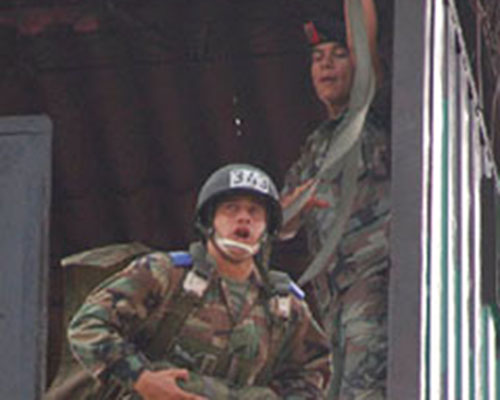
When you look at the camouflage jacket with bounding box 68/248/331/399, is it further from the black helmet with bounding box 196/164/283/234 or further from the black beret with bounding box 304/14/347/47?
the black beret with bounding box 304/14/347/47

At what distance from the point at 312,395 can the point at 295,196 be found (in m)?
1.79

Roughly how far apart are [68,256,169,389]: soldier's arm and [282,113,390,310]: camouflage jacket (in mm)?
1369

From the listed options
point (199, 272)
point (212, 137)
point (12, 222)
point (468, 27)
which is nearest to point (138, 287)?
point (199, 272)

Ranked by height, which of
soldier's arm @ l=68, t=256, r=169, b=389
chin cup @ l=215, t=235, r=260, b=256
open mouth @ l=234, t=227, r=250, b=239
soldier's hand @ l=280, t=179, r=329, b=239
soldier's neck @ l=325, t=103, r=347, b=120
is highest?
soldier's neck @ l=325, t=103, r=347, b=120

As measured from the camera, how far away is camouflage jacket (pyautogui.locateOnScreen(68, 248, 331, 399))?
2167cm

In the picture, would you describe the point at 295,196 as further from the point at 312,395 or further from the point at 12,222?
the point at 12,222

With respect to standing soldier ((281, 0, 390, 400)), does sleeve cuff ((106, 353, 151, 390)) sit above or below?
below

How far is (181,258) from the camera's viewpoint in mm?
22125

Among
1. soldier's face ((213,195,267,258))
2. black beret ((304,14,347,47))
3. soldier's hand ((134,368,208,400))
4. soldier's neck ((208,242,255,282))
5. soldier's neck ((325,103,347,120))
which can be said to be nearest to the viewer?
soldier's hand ((134,368,208,400))

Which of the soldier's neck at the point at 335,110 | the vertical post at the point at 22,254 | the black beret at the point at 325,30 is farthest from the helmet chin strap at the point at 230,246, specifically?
the vertical post at the point at 22,254

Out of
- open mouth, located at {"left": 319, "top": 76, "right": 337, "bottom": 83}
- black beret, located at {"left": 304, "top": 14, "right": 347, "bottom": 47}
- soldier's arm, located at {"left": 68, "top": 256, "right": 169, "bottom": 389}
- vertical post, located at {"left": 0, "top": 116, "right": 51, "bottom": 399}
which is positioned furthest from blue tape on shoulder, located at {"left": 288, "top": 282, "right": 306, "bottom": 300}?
vertical post, located at {"left": 0, "top": 116, "right": 51, "bottom": 399}

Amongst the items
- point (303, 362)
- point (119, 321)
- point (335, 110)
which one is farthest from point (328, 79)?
point (119, 321)

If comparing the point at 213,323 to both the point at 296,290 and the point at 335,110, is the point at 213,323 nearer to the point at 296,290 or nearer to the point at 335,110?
the point at 296,290

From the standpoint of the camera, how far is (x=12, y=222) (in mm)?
18297
